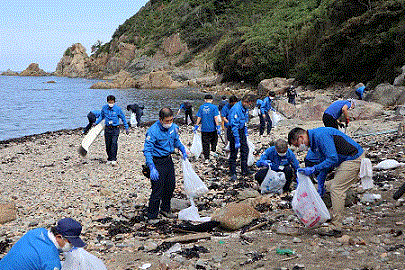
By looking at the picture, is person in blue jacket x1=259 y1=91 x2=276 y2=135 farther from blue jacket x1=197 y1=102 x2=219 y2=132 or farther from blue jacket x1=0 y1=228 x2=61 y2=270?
blue jacket x1=0 y1=228 x2=61 y2=270

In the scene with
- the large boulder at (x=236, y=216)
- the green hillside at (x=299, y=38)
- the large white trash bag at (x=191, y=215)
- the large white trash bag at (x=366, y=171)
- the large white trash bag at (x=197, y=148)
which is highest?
the green hillside at (x=299, y=38)

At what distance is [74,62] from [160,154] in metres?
145

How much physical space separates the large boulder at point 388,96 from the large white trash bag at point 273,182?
45.0 feet

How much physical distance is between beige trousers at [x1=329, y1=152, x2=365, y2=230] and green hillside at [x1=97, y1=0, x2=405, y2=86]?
26.0 meters

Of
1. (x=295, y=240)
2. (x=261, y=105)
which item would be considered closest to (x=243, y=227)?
(x=295, y=240)

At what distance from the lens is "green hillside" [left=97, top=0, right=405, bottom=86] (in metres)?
32.2

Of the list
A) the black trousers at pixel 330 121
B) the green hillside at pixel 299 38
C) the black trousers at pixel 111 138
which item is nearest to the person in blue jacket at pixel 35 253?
the black trousers at pixel 330 121

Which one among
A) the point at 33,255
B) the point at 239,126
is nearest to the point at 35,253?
the point at 33,255

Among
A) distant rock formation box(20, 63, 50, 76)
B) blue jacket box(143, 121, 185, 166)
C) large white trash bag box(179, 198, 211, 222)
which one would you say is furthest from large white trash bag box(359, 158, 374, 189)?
distant rock formation box(20, 63, 50, 76)

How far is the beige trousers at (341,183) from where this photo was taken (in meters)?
6.06

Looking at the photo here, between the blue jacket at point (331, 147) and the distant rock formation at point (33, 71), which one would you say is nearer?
the blue jacket at point (331, 147)

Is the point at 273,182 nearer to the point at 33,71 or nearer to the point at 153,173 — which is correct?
the point at 153,173

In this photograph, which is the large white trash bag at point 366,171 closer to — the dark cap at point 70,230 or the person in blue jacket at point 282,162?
the person in blue jacket at point 282,162

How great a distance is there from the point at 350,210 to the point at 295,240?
4.65 ft
